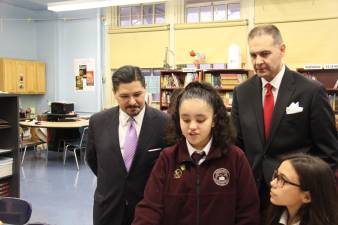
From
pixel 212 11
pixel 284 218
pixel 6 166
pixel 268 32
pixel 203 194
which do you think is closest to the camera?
pixel 203 194

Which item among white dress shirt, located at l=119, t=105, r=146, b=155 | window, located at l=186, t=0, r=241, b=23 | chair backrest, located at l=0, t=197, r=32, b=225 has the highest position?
window, located at l=186, t=0, r=241, b=23

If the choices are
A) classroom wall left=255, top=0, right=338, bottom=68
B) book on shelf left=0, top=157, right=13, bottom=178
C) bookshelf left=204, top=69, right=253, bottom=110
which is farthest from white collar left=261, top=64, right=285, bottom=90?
classroom wall left=255, top=0, right=338, bottom=68

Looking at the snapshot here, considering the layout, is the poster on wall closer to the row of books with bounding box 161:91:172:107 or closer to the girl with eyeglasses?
the row of books with bounding box 161:91:172:107

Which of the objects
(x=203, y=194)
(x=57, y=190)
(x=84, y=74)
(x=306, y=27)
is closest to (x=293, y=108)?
(x=203, y=194)

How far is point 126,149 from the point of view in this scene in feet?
6.16

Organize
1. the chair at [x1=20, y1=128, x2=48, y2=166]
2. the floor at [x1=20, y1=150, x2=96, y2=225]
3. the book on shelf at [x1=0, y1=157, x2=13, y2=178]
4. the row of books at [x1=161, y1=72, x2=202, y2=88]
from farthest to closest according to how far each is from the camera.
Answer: the chair at [x1=20, y1=128, x2=48, y2=166]
the row of books at [x1=161, y1=72, x2=202, y2=88]
the floor at [x1=20, y1=150, x2=96, y2=225]
the book on shelf at [x1=0, y1=157, x2=13, y2=178]

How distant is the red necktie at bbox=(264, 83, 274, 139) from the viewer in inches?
71.2

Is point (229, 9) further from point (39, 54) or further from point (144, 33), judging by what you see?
point (39, 54)

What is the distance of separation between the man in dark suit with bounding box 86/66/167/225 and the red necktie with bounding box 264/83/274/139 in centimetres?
50

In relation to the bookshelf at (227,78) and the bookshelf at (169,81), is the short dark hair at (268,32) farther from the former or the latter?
the bookshelf at (169,81)

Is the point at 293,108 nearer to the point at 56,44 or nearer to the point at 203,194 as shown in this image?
the point at 203,194

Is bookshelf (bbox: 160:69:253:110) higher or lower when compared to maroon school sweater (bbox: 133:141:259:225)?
higher

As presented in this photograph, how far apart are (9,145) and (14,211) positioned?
1.75 metres

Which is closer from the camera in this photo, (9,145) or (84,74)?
(9,145)
